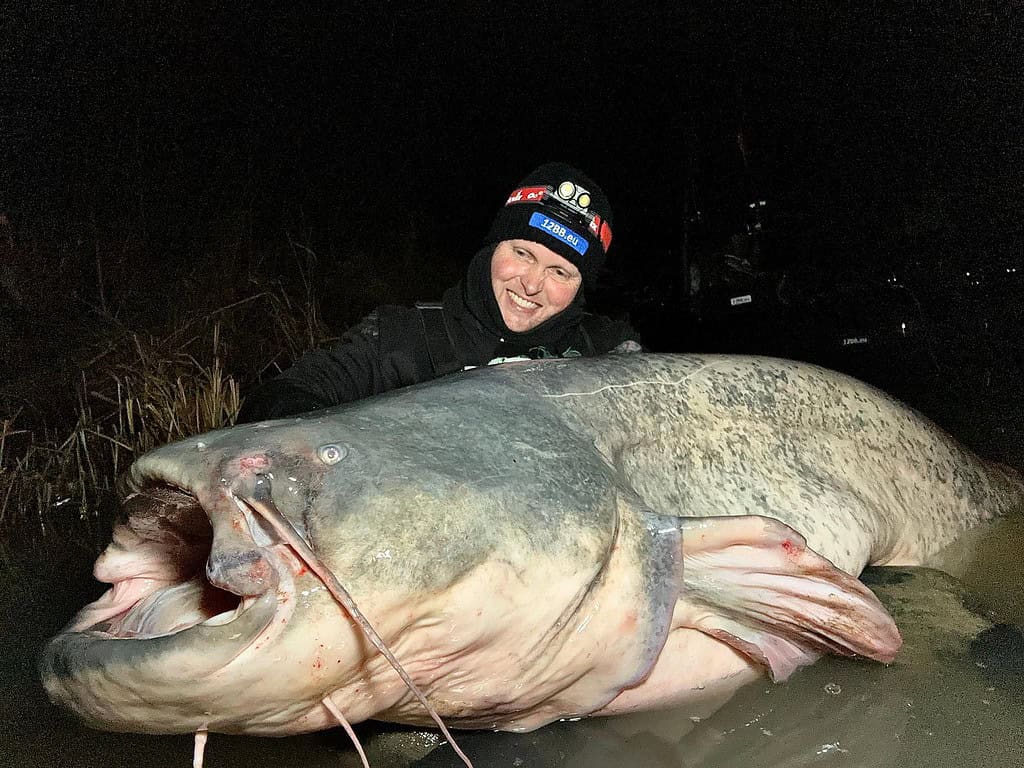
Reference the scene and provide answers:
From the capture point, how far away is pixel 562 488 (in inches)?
68.2

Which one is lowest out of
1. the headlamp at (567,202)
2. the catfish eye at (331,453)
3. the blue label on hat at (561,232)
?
the catfish eye at (331,453)

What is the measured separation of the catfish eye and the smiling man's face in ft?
7.01

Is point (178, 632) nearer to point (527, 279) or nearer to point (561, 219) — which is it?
point (527, 279)

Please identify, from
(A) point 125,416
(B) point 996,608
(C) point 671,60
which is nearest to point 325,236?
(A) point 125,416

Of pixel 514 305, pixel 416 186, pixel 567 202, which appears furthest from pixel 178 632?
pixel 416 186

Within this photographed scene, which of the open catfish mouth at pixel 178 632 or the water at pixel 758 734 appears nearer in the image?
the open catfish mouth at pixel 178 632

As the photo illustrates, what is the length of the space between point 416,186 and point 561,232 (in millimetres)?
17234

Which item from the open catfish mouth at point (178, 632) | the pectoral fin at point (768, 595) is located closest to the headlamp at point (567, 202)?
the pectoral fin at point (768, 595)

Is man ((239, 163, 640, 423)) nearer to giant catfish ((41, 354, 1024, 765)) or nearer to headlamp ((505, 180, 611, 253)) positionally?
headlamp ((505, 180, 611, 253))

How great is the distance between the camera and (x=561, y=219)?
3.53 m

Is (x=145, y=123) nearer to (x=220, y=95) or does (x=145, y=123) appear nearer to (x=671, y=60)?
(x=220, y=95)

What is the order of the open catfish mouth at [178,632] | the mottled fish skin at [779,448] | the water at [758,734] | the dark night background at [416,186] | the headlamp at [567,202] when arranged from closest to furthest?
the open catfish mouth at [178,632]
the water at [758,734]
the mottled fish skin at [779,448]
the headlamp at [567,202]
the dark night background at [416,186]

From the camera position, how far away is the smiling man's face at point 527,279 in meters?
3.56

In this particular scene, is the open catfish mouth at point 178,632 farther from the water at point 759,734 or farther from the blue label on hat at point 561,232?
the blue label on hat at point 561,232
